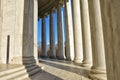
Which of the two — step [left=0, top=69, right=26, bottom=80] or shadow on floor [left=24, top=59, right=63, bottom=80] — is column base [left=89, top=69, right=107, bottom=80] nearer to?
shadow on floor [left=24, top=59, right=63, bottom=80]

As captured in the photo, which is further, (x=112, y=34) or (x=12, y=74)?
(x=12, y=74)

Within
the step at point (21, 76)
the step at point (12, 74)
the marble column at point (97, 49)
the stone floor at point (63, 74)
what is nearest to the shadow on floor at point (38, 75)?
the stone floor at point (63, 74)

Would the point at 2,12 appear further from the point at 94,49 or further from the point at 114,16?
the point at 114,16

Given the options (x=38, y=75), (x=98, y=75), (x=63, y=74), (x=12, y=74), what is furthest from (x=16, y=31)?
(x=98, y=75)

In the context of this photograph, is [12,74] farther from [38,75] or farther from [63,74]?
[63,74]

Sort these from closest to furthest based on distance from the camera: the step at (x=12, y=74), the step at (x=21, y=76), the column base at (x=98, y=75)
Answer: the step at (x=12, y=74) → the column base at (x=98, y=75) → the step at (x=21, y=76)

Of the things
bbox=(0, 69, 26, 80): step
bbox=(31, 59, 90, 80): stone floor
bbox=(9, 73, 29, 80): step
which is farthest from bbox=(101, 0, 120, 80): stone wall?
bbox=(9, 73, 29, 80): step

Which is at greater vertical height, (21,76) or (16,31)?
(16,31)

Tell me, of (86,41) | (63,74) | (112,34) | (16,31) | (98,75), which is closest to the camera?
(112,34)

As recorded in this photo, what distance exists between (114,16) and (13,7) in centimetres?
11941

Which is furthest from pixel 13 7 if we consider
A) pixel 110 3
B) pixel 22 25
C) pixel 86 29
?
pixel 110 3

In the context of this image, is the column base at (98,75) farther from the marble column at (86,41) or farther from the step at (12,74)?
the marble column at (86,41)

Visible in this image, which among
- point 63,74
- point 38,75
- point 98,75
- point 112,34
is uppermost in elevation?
point 112,34

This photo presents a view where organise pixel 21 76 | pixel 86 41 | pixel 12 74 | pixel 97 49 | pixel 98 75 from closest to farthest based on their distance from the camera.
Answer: pixel 12 74
pixel 98 75
pixel 97 49
pixel 21 76
pixel 86 41
